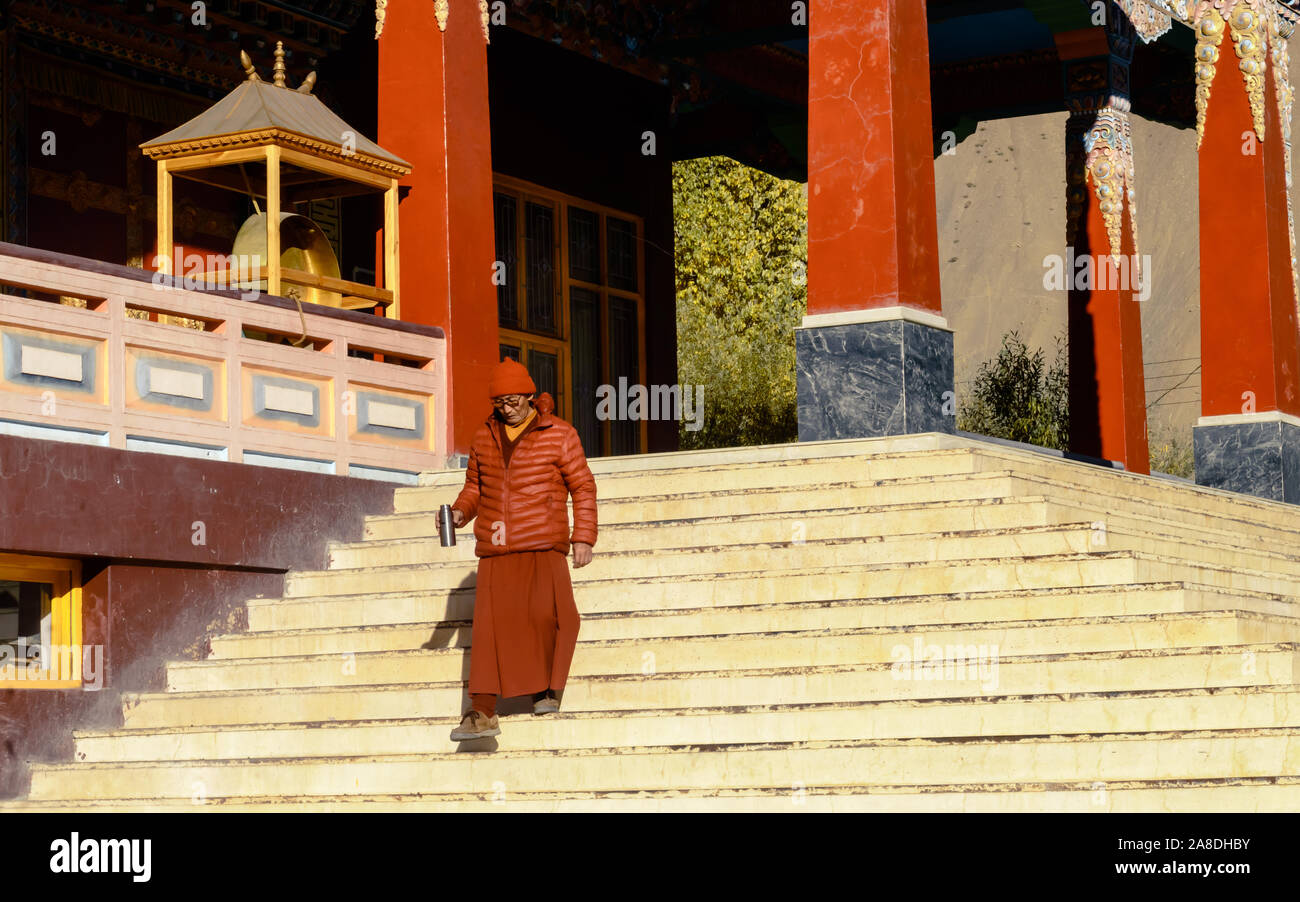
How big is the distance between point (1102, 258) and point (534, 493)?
444 inches

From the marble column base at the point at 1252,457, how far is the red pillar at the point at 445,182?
6454 mm

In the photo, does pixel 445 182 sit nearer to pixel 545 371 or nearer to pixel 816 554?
pixel 816 554

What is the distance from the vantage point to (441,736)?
9.27m

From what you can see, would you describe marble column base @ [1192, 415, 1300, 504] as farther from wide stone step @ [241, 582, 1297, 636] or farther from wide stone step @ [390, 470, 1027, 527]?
wide stone step @ [390, 470, 1027, 527]

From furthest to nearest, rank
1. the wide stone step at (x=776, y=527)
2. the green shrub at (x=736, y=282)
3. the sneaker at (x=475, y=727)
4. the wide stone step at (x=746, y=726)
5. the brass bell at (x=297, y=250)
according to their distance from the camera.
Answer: the green shrub at (x=736, y=282) → the brass bell at (x=297, y=250) → the wide stone step at (x=776, y=527) → the sneaker at (x=475, y=727) → the wide stone step at (x=746, y=726)

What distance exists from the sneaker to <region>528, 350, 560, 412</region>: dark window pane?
10465mm

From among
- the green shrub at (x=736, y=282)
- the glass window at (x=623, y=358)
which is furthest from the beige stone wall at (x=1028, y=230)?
the glass window at (x=623, y=358)

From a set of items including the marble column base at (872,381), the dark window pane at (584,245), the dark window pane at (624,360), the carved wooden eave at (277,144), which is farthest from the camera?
the dark window pane at (624,360)

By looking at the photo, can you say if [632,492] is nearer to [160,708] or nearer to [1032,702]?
[160,708]

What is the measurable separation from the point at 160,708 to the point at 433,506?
7.44 feet

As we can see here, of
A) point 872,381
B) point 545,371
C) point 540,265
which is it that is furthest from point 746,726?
point 540,265

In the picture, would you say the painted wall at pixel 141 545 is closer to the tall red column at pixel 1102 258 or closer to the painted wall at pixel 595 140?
the painted wall at pixel 595 140

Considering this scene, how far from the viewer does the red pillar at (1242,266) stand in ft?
54.9
